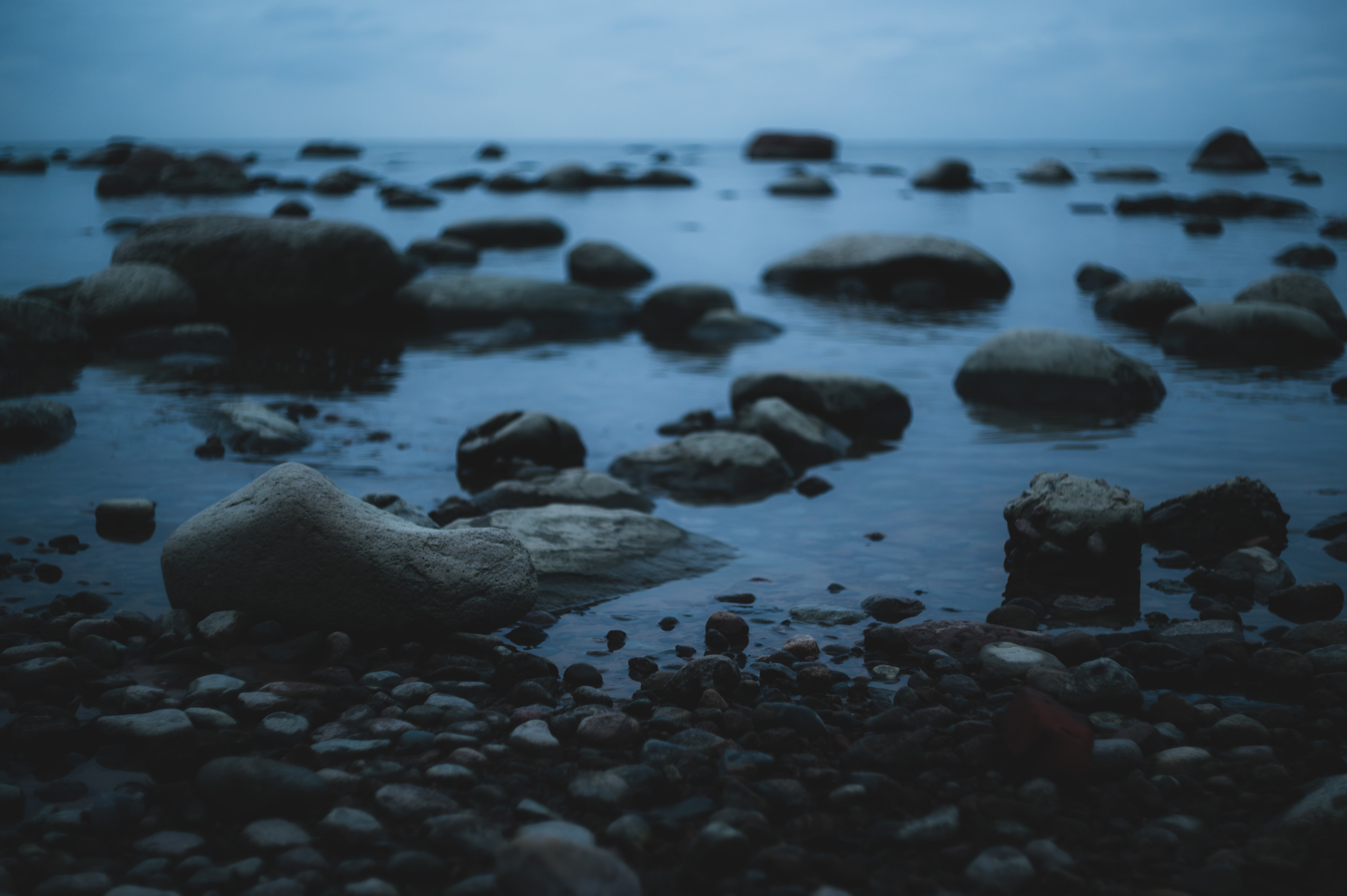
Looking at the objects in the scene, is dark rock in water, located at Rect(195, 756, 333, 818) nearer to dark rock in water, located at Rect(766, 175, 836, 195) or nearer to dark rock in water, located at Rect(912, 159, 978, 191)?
dark rock in water, located at Rect(766, 175, 836, 195)

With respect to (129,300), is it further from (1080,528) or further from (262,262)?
(1080,528)

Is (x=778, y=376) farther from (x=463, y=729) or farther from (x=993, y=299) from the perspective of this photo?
(x=993, y=299)

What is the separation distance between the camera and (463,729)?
3.58 meters

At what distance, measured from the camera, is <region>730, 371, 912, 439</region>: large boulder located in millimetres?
8602

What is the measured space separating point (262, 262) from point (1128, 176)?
197 ft

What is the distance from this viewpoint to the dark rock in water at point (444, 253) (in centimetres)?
2188

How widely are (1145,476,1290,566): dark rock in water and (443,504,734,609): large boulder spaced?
8.23 ft

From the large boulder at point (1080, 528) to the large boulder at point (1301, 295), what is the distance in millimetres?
9332

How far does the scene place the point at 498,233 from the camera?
25625 millimetres

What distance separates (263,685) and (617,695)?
4.44ft

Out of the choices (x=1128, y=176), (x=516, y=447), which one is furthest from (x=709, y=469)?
(x=1128, y=176)

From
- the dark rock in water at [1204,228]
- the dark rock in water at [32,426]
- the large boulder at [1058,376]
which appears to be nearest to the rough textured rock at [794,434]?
the large boulder at [1058,376]

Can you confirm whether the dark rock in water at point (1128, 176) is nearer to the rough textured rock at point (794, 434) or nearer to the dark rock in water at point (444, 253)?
the dark rock in water at point (444, 253)

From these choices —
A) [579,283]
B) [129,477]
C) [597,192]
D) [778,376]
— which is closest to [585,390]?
[778,376]
